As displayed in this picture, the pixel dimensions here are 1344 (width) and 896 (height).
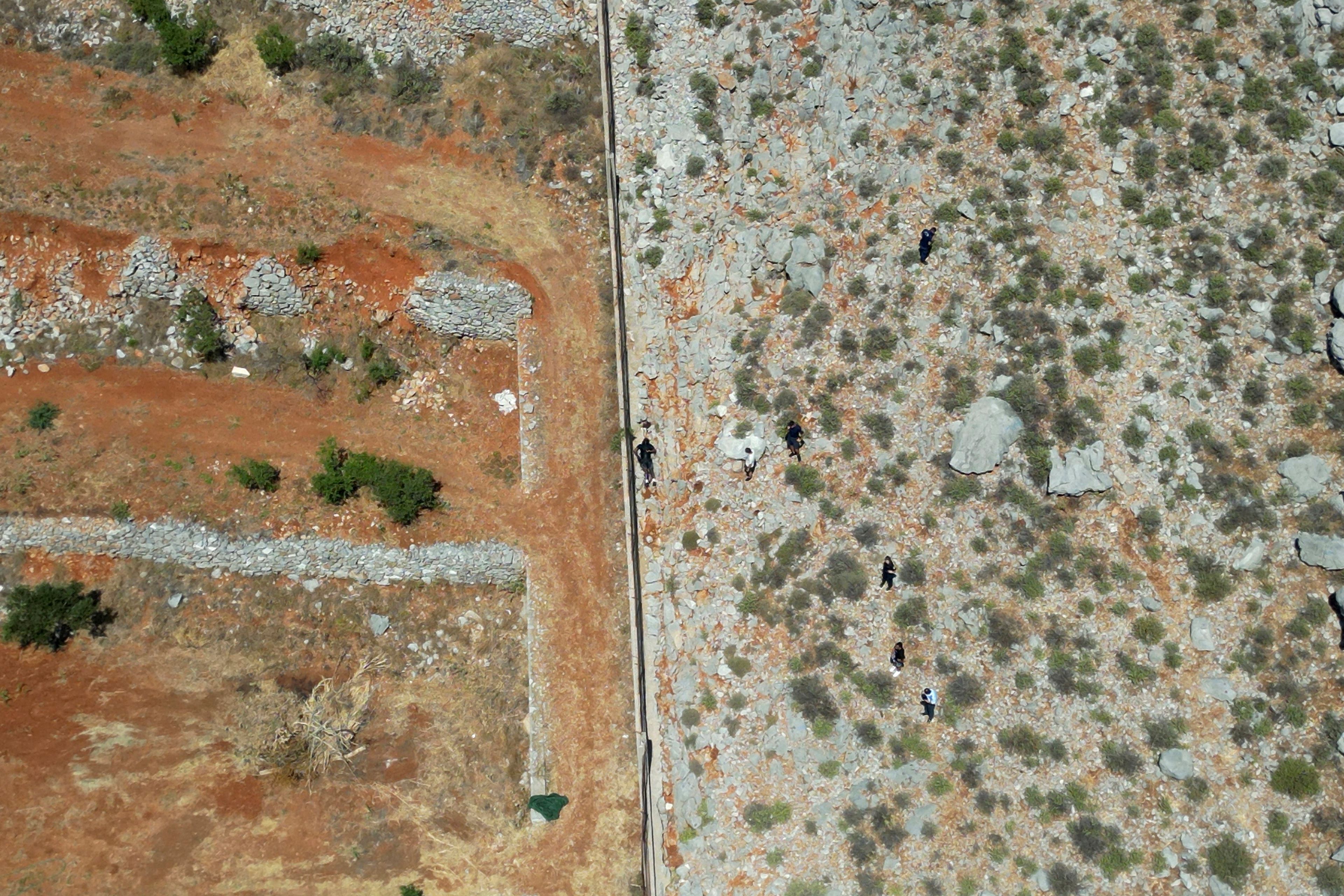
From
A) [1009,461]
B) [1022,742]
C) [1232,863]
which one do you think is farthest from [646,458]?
[1232,863]

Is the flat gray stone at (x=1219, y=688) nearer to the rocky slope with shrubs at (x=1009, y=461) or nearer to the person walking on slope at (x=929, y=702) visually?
the rocky slope with shrubs at (x=1009, y=461)

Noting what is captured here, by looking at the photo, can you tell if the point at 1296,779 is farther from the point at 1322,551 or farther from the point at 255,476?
the point at 255,476

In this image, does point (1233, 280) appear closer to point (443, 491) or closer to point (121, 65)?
point (443, 491)

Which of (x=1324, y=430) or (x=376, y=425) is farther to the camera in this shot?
(x=376, y=425)

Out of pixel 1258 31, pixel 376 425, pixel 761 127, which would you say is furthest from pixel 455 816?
pixel 1258 31

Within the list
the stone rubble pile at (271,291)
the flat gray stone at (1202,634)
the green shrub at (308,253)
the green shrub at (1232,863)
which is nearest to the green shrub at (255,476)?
the stone rubble pile at (271,291)

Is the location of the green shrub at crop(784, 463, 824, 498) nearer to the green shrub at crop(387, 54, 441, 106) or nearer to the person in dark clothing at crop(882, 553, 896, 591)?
the person in dark clothing at crop(882, 553, 896, 591)
